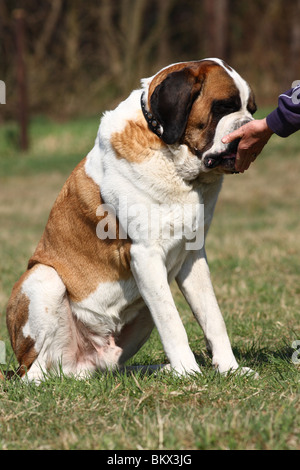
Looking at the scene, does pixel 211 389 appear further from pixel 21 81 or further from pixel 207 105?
pixel 21 81

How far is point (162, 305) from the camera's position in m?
3.17

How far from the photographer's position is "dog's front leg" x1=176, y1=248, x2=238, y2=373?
3395mm

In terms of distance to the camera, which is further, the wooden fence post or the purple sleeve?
the wooden fence post

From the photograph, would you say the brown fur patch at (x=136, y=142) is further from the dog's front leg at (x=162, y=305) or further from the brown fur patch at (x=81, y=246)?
the dog's front leg at (x=162, y=305)

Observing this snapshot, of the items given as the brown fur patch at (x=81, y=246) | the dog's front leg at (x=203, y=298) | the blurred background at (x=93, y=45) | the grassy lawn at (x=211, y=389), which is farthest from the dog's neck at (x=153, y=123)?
the blurred background at (x=93, y=45)

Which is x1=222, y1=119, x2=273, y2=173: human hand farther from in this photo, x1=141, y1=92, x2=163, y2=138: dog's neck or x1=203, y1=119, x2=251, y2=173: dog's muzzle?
x1=141, y1=92, x2=163, y2=138: dog's neck

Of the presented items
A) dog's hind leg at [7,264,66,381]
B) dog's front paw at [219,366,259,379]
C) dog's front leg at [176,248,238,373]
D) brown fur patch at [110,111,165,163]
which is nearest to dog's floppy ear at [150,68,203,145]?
brown fur patch at [110,111,165,163]

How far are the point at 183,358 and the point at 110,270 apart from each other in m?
0.58

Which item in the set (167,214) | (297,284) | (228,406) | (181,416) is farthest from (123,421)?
(297,284)

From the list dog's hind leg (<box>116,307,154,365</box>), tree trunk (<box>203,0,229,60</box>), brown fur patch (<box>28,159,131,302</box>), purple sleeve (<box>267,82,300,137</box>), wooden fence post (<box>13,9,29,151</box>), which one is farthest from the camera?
wooden fence post (<box>13,9,29,151</box>)

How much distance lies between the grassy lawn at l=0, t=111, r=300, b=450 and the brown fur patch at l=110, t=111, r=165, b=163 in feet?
3.35

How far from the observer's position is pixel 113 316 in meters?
3.48

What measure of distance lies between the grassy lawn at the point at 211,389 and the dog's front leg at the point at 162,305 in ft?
0.37

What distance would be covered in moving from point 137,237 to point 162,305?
34 cm
